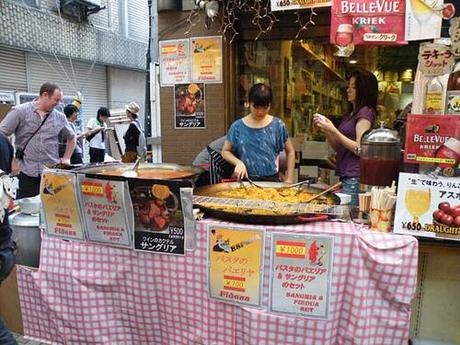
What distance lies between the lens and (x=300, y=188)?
109 inches

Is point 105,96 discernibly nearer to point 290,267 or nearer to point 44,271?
point 44,271

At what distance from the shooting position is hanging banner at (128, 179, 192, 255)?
2.25 meters

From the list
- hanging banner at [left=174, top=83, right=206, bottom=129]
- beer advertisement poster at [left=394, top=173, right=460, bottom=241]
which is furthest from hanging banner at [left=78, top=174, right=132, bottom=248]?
hanging banner at [left=174, top=83, right=206, bottom=129]

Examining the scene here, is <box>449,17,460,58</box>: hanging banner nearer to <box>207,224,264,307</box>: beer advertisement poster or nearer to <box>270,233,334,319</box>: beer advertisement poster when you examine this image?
<box>270,233,334,319</box>: beer advertisement poster

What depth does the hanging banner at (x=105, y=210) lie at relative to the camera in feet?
7.85

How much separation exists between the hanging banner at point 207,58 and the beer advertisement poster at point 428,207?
3184 millimetres

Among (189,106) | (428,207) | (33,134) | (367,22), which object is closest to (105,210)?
(428,207)

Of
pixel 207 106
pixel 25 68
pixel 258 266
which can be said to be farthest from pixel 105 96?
pixel 258 266

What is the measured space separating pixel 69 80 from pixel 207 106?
28.0 ft

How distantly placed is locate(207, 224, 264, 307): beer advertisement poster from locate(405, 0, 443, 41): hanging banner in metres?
1.58

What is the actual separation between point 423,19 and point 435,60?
42 cm

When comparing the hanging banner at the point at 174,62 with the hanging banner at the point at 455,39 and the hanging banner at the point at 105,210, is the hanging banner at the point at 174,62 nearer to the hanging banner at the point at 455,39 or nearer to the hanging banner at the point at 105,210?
the hanging banner at the point at 105,210

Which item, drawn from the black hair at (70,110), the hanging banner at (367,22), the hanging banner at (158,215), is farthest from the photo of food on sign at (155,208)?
the black hair at (70,110)

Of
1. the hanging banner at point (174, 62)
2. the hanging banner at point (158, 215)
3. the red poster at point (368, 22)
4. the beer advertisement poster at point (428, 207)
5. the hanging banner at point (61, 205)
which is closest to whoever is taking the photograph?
the beer advertisement poster at point (428, 207)
